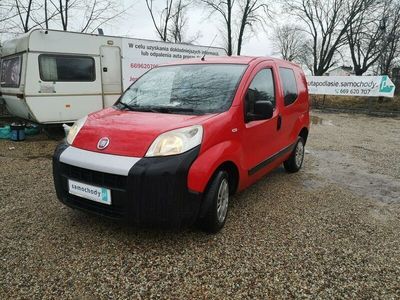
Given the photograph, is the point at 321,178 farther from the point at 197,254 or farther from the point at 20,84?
the point at 20,84

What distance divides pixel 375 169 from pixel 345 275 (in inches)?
173

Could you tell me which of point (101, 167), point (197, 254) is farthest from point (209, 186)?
point (101, 167)

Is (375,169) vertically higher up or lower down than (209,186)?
lower down

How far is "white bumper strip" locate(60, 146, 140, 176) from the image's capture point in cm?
302

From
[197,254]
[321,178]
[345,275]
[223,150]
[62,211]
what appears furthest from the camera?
[321,178]

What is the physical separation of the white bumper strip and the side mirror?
5.04 ft

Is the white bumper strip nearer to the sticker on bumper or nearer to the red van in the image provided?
the red van

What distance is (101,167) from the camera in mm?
3086

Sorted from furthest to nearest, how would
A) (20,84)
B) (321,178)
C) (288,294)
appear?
(20,84) < (321,178) < (288,294)

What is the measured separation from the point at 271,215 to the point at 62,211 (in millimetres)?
2502

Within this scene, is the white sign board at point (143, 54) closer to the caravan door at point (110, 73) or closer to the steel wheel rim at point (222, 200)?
the caravan door at point (110, 73)

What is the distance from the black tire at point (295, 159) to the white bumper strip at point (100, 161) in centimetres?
366

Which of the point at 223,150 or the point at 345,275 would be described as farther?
the point at 223,150

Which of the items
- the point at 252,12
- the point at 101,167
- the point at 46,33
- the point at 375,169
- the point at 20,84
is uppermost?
the point at 252,12
